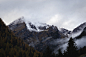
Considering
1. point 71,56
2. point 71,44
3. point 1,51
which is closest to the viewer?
point 71,44

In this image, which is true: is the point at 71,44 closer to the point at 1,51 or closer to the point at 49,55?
the point at 49,55

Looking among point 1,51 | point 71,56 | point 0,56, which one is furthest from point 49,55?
point 1,51

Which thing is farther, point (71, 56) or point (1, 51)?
point (1, 51)

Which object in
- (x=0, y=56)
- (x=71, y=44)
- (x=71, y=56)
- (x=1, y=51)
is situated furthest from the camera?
(x=1, y=51)

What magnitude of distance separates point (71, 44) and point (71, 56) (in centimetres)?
763

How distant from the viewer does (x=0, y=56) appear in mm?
179625

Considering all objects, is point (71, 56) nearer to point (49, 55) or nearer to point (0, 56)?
point (49, 55)

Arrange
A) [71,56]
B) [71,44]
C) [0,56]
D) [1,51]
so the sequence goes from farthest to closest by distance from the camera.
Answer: [1,51] < [0,56] < [71,56] < [71,44]

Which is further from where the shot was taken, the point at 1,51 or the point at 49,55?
the point at 1,51

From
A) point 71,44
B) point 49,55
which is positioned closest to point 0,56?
point 49,55

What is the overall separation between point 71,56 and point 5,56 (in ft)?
483

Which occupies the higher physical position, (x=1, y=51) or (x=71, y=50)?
(x=1, y=51)

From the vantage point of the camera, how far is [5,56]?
190125 millimetres

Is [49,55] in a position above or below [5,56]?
below
